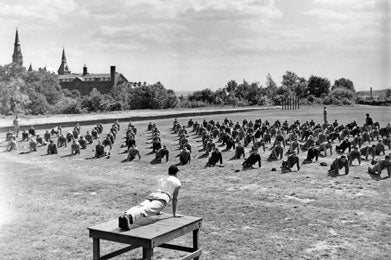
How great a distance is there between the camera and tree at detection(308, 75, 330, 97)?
136m

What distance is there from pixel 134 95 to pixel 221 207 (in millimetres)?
92560

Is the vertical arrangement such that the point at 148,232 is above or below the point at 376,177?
above

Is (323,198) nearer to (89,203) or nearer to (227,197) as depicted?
(227,197)

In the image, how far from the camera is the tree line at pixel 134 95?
283ft

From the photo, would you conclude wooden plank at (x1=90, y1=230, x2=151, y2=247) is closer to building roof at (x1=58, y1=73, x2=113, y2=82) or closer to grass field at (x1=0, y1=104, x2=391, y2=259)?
grass field at (x1=0, y1=104, x2=391, y2=259)

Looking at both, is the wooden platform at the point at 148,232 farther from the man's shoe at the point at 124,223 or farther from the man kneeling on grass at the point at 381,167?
the man kneeling on grass at the point at 381,167

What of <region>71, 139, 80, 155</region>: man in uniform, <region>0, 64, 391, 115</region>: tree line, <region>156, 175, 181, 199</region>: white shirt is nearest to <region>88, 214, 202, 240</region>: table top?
<region>156, 175, 181, 199</region>: white shirt

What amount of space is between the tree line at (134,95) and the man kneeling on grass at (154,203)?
233 feet

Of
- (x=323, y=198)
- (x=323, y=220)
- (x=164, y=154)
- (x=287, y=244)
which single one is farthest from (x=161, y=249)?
(x=164, y=154)

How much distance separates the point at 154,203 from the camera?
9953 mm

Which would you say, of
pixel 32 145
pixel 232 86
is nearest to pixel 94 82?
pixel 232 86

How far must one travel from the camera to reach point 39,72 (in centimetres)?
12119

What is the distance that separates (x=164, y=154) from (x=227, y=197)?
31.9ft

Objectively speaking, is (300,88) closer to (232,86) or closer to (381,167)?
(232,86)
